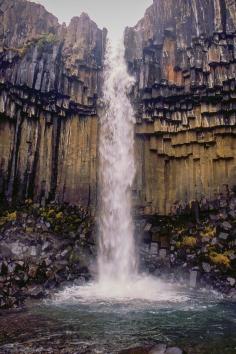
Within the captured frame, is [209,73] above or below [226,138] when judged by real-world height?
above

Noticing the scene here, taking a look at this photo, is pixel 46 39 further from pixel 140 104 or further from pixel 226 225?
pixel 226 225

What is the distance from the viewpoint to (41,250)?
18609 millimetres

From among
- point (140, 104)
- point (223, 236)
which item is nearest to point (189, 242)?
point (223, 236)

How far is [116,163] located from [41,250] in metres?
7.86

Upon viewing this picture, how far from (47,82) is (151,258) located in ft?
41.4

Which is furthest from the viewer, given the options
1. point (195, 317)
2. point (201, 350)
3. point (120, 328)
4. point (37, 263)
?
point (37, 263)

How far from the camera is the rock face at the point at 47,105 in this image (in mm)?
21375

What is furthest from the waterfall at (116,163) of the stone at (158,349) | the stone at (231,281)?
the stone at (158,349)

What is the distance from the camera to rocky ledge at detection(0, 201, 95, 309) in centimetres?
1623

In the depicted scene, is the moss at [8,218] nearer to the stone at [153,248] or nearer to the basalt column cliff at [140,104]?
the basalt column cliff at [140,104]

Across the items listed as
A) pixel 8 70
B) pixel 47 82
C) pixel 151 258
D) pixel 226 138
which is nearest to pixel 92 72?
pixel 47 82

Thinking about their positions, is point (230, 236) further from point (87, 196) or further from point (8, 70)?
point (8, 70)

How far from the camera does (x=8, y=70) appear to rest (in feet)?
68.9

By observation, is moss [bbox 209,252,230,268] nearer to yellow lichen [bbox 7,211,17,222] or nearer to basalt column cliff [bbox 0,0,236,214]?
basalt column cliff [bbox 0,0,236,214]
